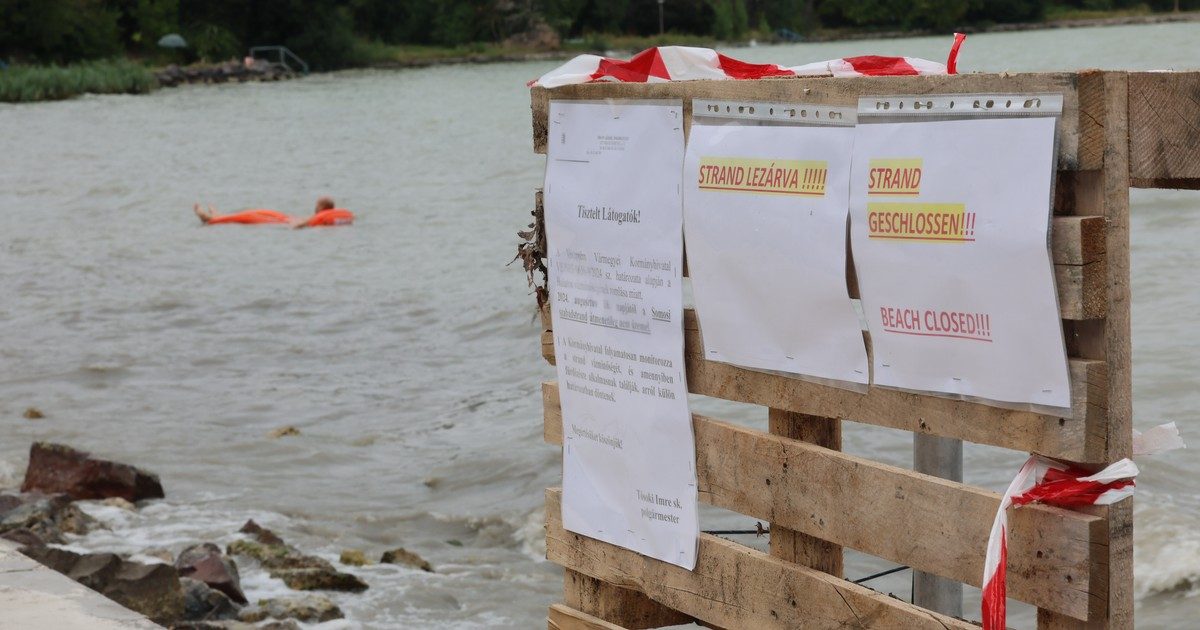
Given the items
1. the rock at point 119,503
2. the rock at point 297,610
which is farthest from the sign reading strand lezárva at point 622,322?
the rock at point 119,503

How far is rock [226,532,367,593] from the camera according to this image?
7.27 metres

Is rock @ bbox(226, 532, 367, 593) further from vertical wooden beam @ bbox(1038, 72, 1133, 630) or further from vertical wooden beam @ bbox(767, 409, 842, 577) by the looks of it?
vertical wooden beam @ bbox(1038, 72, 1133, 630)

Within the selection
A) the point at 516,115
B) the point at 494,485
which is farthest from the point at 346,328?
the point at 516,115

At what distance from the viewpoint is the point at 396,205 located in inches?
1143

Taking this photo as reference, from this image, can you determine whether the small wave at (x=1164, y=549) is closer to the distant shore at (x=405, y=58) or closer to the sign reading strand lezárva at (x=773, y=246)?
the sign reading strand lezárva at (x=773, y=246)

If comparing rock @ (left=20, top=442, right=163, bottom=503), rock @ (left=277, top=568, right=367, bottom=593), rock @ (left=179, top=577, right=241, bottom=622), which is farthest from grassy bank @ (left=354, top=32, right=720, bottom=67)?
rock @ (left=179, top=577, right=241, bottom=622)

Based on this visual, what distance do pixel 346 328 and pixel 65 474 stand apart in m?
6.96

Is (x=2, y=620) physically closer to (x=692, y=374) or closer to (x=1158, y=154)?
(x=692, y=374)

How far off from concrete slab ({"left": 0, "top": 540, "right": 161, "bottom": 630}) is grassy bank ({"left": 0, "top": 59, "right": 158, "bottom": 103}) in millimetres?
62754

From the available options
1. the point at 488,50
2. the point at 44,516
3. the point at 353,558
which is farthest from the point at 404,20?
the point at 353,558

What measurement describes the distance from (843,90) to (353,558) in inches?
205

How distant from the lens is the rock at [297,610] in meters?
6.69

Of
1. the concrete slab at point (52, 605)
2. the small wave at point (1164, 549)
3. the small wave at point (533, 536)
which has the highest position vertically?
the concrete slab at point (52, 605)

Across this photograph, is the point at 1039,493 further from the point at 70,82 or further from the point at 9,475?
the point at 70,82
